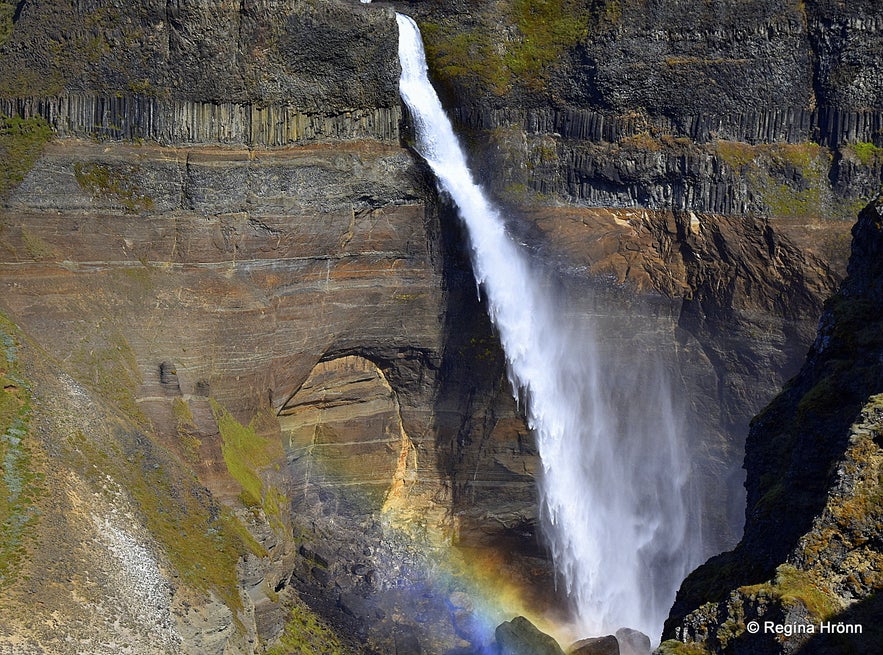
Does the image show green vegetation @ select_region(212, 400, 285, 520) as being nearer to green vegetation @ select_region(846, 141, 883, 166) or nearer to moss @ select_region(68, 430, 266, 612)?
moss @ select_region(68, 430, 266, 612)

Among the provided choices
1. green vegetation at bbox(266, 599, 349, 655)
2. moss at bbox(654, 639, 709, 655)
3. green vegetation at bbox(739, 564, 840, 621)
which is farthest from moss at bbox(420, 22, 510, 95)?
green vegetation at bbox(739, 564, 840, 621)

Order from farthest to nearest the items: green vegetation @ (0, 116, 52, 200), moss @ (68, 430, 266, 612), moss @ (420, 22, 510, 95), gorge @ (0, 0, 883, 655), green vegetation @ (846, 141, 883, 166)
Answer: moss @ (420, 22, 510, 95) < green vegetation @ (846, 141, 883, 166) < green vegetation @ (0, 116, 52, 200) < gorge @ (0, 0, 883, 655) < moss @ (68, 430, 266, 612)

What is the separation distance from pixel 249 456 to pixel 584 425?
14.2m

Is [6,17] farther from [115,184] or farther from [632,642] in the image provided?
[632,642]

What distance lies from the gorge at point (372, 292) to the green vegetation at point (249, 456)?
110mm

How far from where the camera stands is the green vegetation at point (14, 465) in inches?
1294

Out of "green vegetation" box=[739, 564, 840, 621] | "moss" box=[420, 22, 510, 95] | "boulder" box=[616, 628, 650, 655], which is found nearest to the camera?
"green vegetation" box=[739, 564, 840, 621]

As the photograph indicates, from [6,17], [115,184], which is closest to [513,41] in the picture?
[115,184]

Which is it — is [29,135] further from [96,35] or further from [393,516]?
[393,516]

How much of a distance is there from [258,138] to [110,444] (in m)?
11.7

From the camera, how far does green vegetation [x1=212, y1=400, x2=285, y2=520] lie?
42312 millimetres

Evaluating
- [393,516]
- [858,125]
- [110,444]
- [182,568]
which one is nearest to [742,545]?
[182,568]

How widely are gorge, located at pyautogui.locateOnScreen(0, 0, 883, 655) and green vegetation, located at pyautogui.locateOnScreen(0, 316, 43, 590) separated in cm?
10

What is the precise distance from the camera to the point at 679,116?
49719mm
